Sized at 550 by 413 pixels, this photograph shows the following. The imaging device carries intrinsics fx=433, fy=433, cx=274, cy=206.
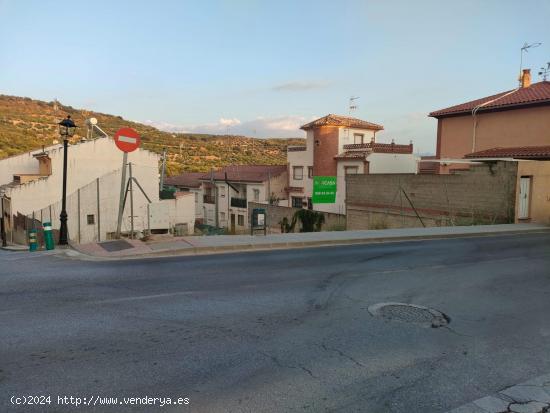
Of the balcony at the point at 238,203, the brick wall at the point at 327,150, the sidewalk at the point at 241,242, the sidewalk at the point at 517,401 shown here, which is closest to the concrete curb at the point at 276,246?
the sidewalk at the point at 241,242

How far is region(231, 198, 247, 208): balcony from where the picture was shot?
154 feet

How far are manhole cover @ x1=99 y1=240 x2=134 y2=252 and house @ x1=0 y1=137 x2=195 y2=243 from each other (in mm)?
9735

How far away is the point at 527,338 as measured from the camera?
5766 millimetres

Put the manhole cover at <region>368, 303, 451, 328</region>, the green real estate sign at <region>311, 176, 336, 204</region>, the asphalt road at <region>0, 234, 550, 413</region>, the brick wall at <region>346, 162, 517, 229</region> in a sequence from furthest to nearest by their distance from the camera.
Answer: the green real estate sign at <region>311, 176, 336, 204</region>, the brick wall at <region>346, 162, 517, 229</region>, the manhole cover at <region>368, 303, 451, 328</region>, the asphalt road at <region>0, 234, 550, 413</region>

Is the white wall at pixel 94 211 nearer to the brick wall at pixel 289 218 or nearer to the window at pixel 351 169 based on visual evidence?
the brick wall at pixel 289 218

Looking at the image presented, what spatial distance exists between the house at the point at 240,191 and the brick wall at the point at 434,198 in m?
15.8

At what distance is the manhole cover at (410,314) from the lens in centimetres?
634

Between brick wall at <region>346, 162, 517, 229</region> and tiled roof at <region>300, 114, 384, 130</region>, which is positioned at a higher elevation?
tiled roof at <region>300, 114, 384, 130</region>

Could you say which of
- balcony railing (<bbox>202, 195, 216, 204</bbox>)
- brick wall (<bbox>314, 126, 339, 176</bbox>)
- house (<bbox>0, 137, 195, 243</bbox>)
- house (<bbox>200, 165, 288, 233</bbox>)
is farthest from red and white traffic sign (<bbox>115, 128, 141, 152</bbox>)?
balcony railing (<bbox>202, 195, 216, 204</bbox>)

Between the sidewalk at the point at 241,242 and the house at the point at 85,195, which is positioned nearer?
the sidewalk at the point at 241,242

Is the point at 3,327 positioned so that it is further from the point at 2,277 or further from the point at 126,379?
the point at 2,277

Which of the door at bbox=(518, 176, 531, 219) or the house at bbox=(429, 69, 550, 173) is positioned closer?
the door at bbox=(518, 176, 531, 219)

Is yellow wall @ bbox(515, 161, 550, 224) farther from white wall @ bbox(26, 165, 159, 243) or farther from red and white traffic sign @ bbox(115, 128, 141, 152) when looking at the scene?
white wall @ bbox(26, 165, 159, 243)

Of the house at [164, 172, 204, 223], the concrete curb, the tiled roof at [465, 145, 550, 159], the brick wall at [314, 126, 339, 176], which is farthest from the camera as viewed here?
the house at [164, 172, 204, 223]
